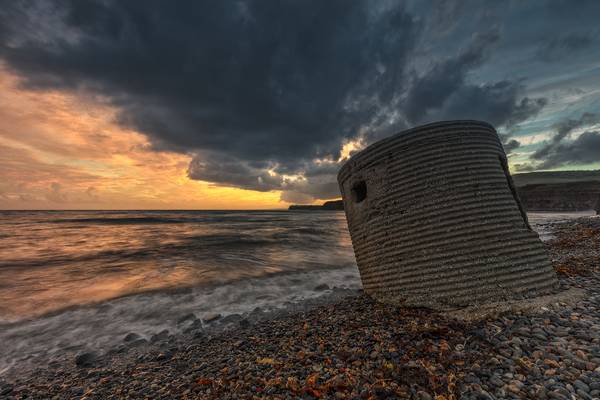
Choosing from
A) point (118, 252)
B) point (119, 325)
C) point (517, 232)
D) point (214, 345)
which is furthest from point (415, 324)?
point (118, 252)

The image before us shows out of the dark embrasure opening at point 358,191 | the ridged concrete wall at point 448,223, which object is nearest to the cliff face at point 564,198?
the ridged concrete wall at point 448,223

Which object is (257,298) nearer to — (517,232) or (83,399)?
(83,399)

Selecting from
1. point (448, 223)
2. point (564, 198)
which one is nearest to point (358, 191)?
point (448, 223)

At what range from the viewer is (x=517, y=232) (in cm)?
416

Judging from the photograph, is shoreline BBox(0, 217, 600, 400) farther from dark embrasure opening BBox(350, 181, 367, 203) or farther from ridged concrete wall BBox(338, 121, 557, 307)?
dark embrasure opening BBox(350, 181, 367, 203)

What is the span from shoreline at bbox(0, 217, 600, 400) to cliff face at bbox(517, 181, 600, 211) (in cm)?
6468

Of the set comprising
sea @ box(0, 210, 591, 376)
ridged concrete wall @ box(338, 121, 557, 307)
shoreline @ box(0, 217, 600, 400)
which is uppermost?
ridged concrete wall @ box(338, 121, 557, 307)

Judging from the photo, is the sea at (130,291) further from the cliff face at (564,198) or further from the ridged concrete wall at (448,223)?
the cliff face at (564,198)

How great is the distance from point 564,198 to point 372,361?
74.2 metres

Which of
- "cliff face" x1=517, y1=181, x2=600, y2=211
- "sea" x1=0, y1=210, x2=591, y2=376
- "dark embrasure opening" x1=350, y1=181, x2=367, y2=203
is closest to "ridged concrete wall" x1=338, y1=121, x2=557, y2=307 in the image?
"dark embrasure opening" x1=350, y1=181, x2=367, y2=203

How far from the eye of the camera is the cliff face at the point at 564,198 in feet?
172

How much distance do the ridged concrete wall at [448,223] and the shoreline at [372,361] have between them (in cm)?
43

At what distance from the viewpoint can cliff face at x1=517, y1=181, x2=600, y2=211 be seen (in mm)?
52406

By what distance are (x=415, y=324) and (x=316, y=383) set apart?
1620 mm
